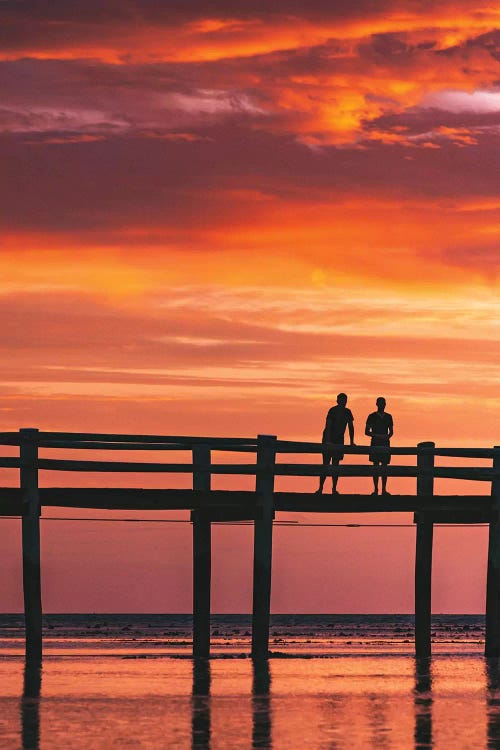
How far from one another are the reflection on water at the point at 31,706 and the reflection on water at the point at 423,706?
380cm

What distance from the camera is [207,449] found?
23.1 m

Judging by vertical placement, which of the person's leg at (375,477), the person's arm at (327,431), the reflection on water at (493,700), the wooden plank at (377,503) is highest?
the person's arm at (327,431)

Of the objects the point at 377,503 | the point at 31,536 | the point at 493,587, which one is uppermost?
the point at 377,503

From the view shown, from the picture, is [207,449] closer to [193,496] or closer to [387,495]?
[193,496]

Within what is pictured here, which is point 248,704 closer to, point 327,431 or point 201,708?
point 201,708

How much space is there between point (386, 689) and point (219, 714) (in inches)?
147

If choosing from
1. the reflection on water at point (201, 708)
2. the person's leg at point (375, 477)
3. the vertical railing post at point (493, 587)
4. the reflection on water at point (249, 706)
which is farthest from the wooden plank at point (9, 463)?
the vertical railing post at point (493, 587)

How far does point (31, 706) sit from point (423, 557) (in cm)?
948

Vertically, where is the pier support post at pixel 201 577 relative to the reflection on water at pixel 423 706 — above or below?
above

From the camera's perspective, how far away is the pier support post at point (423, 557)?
23469 millimetres

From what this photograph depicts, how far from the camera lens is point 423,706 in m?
17.3

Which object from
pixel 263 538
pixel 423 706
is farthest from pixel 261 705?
pixel 263 538

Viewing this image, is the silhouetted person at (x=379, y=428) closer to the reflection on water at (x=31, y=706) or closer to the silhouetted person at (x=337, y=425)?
the silhouetted person at (x=337, y=425)

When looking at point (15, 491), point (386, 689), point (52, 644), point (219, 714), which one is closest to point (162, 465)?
point (15, 491)
